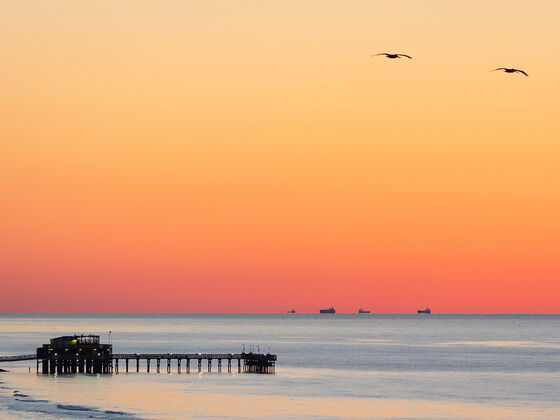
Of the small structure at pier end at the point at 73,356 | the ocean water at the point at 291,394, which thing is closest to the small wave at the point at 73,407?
the ocean water at the point at 291,394

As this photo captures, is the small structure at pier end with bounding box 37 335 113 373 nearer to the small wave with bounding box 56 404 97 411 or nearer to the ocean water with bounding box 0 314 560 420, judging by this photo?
the ocean water with bounding box 0 314 560 420

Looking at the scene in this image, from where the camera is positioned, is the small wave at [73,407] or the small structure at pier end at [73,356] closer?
the small wave at [73,407]

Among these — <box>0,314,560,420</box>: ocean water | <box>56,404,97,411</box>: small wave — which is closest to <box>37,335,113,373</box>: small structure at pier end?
<box>0,314,560,420</box>: ocean water

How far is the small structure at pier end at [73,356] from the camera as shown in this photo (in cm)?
14988

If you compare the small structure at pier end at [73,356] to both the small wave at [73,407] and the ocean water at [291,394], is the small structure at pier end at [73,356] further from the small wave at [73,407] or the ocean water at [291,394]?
the small wave at [73,407]

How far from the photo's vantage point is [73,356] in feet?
493

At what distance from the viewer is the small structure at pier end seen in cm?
14988

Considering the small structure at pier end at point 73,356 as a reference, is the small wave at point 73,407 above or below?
below

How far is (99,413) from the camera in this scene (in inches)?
4171

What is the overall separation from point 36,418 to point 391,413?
122 ft

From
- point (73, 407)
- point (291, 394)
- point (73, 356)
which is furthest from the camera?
point (73, 356)

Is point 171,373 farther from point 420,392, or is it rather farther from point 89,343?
point 420,392

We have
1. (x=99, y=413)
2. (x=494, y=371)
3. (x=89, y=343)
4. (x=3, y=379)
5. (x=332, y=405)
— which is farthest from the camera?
(x=494, y=371)

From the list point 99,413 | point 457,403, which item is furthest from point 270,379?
point 99,413
